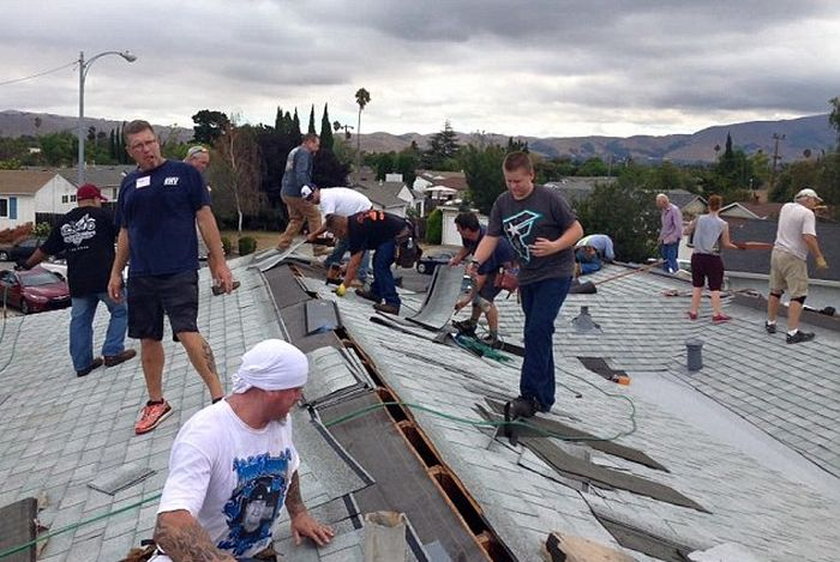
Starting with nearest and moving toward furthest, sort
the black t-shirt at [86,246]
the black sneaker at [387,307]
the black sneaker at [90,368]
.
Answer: the black t-shirt at [86,246] < the black sneaker at [90,368] < the black sneaker at [387,307]

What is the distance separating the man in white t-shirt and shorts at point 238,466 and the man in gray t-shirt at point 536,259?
7.17 feet

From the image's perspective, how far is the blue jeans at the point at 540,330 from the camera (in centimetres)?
500

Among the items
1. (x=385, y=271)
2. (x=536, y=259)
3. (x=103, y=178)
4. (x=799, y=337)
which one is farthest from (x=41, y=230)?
(x=536, y=259)

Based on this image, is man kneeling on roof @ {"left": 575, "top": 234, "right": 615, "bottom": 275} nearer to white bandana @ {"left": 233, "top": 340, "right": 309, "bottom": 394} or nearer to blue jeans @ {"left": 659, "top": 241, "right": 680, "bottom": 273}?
blue jeans @ {"left": 659, "top": 241, "right": 680, "bottom": 273}

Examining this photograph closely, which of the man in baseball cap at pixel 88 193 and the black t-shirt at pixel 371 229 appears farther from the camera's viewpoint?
the black t-shirt at pixel 371 229

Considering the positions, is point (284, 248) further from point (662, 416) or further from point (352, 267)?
point (662, 416)

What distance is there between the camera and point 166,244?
4676 millimetres

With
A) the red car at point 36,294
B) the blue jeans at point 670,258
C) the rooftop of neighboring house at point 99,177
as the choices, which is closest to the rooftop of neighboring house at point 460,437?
the blue jeans at point 670,258

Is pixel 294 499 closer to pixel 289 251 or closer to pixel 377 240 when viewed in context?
pixel 377 240

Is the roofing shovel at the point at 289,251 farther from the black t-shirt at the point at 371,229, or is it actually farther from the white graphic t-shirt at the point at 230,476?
the white graphic t-shirt at the point at 230,476

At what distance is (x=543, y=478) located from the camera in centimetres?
394

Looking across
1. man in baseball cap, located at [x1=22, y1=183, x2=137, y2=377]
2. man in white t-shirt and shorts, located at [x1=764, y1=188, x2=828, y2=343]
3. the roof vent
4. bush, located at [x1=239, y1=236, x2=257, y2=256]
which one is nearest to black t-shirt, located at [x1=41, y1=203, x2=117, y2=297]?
man in baseball cap, located at [x1=22, y1=183, x2=137, y2=377]

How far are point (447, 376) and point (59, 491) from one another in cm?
260

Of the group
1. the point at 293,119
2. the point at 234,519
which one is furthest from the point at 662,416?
the point at 293,119
